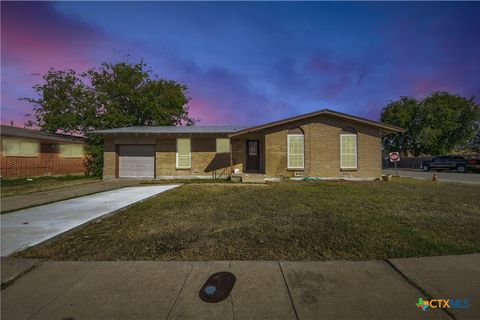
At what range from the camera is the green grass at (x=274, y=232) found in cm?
371

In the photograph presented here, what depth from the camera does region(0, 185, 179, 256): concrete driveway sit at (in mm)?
4305

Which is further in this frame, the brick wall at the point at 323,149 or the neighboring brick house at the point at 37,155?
the neighboring brick house at the point at 37,155

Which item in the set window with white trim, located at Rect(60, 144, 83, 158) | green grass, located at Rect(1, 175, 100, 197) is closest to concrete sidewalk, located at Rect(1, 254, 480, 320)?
green grass, located at Rect(1, 175, 100, 197)

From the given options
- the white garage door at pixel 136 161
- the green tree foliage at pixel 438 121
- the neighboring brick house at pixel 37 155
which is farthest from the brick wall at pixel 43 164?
the green tree foliage at pixel 438 121

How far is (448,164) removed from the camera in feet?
79.0

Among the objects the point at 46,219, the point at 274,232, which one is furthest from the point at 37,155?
the point at 274,232

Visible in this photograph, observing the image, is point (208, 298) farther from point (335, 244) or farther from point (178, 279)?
point (335, 244)

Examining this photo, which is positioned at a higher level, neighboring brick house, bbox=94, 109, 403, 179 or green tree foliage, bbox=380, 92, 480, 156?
green tree foliage, bbox=380, 92, 480, 156

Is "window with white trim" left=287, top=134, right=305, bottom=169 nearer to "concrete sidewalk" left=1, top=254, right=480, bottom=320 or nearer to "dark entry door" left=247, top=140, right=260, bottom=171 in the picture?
"dark entry door" left=247, top=140, right=260, bottom=171

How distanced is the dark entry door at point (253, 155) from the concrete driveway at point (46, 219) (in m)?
9.78

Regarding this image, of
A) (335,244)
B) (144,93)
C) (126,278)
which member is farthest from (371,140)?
(144,93)

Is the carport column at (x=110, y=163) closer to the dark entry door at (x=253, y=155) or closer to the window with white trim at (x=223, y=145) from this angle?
the window with white trim at (x=223, y=145)

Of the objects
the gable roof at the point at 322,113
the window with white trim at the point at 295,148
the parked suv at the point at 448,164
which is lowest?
the parked suv at the point at 448,164

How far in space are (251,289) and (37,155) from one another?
22616 mm
